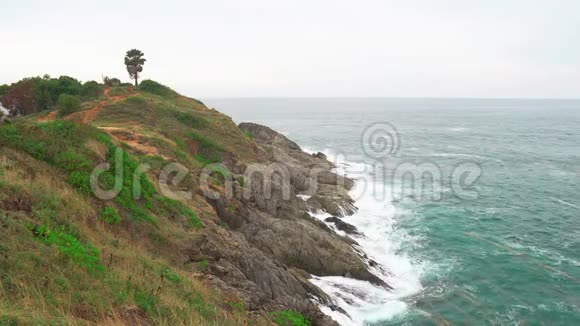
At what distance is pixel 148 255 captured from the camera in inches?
508

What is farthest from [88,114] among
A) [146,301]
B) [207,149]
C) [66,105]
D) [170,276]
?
[146,301]

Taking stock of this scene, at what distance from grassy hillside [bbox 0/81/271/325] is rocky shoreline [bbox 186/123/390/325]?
113 cm

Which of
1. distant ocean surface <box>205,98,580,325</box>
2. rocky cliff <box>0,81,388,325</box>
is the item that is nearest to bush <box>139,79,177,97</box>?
rocky cliff <box>0,81,388,325</box>

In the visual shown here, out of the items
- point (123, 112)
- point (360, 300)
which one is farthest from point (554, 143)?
point (123, 112)

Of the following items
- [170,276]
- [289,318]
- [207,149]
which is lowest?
[289,318]

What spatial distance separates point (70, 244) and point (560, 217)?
40113 mm

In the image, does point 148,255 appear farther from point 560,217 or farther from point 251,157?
point 560,217

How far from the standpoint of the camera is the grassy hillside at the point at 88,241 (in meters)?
7.75

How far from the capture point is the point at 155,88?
2044 inches

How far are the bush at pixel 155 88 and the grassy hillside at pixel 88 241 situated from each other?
101 ft

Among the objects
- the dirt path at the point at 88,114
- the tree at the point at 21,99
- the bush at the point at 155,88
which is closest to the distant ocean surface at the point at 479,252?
the dirt path at the point at 88,114

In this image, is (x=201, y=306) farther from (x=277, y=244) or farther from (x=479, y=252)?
(x=479, y=252)

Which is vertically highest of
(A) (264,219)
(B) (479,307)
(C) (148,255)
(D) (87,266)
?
(D) (87,266)

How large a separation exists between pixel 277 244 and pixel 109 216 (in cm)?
1064
